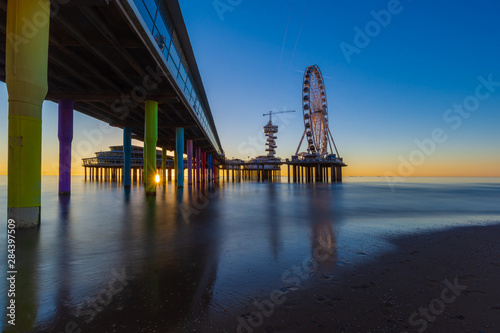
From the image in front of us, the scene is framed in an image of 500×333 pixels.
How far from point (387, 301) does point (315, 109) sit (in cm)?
6013

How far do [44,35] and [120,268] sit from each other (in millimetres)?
7218

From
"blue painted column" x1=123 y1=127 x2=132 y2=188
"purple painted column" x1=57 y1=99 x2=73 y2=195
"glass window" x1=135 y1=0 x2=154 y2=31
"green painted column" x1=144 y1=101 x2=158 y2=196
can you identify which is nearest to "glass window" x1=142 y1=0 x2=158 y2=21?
"glass window" x1=135 y1=0 x2=154 y2=31

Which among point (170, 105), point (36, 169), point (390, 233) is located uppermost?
point (170, 105)

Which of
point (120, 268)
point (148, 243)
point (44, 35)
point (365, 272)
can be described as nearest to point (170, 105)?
point (44, 35)

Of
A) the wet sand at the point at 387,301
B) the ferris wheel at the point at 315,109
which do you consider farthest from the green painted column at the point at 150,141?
the ferris wheel at the point at 315,109

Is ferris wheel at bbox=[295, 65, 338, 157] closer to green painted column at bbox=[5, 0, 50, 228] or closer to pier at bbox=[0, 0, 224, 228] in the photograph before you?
pier at bbox=[0, 0, 224, 228]

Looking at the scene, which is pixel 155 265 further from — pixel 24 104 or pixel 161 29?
pixel 161 29

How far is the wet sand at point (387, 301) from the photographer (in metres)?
2.28

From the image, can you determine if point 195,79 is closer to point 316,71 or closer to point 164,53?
point 164,53

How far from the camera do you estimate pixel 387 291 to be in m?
2.98

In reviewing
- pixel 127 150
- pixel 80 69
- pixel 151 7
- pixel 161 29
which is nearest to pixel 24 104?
pixel 151 7

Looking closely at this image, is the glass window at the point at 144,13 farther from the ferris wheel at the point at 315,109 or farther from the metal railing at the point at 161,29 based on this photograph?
the ferris wheel at the point at 315,109

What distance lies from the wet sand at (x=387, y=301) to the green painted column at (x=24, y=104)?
23.4ft

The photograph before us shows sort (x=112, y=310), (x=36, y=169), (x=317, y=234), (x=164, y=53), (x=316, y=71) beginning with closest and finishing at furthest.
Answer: (x=112, y=310)
(x=317, y=234)
(x=36, y=169)
(x=164, y=53)
(x=316, y=71)
